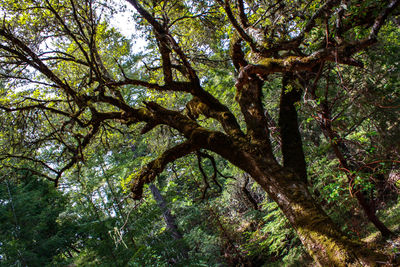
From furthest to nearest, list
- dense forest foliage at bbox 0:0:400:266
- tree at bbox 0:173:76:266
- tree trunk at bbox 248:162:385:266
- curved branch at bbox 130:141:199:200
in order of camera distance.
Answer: tree at bbox 0:173:76:266
curved branch at bbox 130:141:199:200
dense forest foliage at bbox 0:0:400:266
tree trunk at bbox 248:162:385:266

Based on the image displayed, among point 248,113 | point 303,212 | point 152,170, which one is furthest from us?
point 248,113

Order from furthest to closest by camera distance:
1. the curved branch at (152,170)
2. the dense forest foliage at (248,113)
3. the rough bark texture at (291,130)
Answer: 1. the rough bark texture at (291,130)
2. the curved branch at (152,170)
3. the dense forest foliage at (248,113)

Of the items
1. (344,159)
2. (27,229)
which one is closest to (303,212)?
(344,159)

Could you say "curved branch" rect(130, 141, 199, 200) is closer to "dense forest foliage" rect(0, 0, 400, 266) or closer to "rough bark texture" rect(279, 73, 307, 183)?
"dense forest foliage" rect(0, 0, 400, 266)

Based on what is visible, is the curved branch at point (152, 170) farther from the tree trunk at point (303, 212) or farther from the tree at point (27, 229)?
the tree at point (27, 229)

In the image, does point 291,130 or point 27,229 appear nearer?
point 291,130

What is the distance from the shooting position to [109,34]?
23.1 feet

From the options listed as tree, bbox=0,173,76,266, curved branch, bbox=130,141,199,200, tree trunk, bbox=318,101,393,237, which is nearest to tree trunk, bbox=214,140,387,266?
curved branch, bbox=130,141,199,200

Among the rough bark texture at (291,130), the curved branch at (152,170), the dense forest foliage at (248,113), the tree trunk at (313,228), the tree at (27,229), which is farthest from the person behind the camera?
the tree at (27,229)

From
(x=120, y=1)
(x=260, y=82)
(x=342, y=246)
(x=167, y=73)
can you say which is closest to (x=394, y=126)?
(x=260, y=82)

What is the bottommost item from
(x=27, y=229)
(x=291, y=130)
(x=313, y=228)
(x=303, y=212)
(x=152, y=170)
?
(x=313, y=228)

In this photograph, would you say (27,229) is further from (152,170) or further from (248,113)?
(248,113)

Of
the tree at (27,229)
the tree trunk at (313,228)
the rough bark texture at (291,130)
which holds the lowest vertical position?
the tree trunk at (313,228)

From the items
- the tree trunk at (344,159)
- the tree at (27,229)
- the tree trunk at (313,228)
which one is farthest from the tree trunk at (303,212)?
the tree at (27,229)
